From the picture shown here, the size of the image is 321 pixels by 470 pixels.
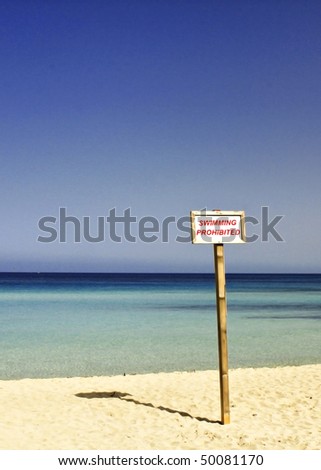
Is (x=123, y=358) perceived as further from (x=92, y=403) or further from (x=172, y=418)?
(x=172, y=418)

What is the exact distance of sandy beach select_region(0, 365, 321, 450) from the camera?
6477mm

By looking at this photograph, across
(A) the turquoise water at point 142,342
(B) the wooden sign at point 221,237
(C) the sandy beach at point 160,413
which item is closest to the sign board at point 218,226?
(B) the wooden sign at point 221,237

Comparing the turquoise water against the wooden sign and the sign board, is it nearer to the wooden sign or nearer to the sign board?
the wooden sign

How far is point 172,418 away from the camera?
760 cm

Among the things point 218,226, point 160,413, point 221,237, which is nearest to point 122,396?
point 160,413

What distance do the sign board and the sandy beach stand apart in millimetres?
2676

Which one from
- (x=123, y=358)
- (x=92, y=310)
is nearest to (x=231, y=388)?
(x=123, y=358)

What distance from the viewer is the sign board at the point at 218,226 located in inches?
280

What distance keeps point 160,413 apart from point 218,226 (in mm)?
3136

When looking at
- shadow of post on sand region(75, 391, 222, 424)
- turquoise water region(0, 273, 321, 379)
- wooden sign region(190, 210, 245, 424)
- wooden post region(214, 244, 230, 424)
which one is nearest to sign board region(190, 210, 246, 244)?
wooden sign region(190, 210, 245, 424)

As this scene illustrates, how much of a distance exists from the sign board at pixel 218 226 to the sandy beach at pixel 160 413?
8.78 feet

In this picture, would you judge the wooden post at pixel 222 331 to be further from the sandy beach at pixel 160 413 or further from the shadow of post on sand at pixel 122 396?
the shadow of post on sand at pixel 122 396

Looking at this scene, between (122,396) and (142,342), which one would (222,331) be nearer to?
(122,396)
